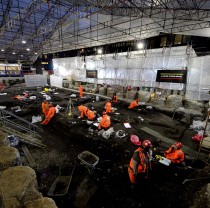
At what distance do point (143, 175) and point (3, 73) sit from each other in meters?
31.6

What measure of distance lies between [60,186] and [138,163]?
2289 mm

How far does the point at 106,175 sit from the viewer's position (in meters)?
4.28

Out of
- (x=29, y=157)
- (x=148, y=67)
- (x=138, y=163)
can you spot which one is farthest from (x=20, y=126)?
(x=148, y=67)

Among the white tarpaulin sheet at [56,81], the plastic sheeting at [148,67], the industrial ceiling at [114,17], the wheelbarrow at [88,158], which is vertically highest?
the industrial ceiling at [114,17]

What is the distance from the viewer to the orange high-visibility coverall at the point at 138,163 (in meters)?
3.66

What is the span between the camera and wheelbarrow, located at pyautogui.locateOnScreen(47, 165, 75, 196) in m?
3.55

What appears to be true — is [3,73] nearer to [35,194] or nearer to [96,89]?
[96,89]

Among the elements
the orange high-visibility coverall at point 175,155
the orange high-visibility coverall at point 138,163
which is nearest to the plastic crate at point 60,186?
the orange high-visibility coverall at point 138,163

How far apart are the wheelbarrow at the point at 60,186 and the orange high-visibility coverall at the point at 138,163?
1.81 meters

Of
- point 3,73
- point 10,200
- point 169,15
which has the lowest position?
point 10,200

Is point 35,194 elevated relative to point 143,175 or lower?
elevated

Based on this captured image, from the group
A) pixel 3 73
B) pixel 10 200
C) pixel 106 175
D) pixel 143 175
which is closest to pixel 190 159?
pixel 143 175

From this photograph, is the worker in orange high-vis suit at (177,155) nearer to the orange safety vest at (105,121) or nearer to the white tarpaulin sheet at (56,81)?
the orange safety vest at (105,121)

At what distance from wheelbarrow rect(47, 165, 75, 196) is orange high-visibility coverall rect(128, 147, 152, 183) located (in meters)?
1.81
